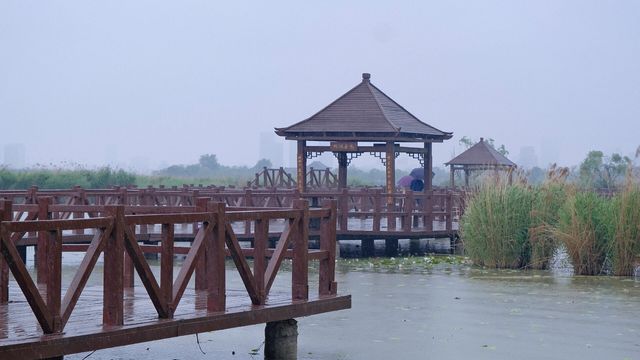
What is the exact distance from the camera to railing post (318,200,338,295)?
39.3 feet

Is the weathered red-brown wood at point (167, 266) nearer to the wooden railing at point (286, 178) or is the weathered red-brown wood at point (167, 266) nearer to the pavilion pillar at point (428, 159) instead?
the pavilion pillar at point (428, 159)

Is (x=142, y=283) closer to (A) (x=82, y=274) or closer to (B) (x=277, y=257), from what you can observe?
(B) (x=277, y=257)

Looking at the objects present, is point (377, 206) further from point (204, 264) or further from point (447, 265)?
point (204, 264)

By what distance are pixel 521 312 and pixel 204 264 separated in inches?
235

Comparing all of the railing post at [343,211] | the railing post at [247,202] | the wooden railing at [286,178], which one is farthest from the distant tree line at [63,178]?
the railing post at [343,211]

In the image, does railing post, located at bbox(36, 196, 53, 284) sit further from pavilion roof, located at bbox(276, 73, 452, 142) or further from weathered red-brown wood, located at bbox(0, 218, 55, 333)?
pavilion roof, located at bbox(276, 73, 452, 142)

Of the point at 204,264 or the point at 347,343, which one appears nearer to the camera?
the point at 204,264

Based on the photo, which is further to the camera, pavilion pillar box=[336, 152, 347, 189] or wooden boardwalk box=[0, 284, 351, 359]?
pavilion pillar box=[336, 152, 347, 189]

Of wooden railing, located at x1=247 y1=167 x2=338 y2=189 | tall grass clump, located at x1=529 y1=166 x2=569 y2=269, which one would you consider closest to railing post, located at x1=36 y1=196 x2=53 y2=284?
tall grass clump, located at x1=529 y1=166 x2=569 y2=269

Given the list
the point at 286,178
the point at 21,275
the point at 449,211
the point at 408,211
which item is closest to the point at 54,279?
the point at 21,275

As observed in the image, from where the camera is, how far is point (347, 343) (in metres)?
13.2

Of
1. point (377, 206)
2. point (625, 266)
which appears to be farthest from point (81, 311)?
point (377, 206)

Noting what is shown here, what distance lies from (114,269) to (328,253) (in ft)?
11.2

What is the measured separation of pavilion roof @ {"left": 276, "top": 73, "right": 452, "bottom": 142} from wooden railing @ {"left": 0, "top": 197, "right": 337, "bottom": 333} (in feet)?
63.9
